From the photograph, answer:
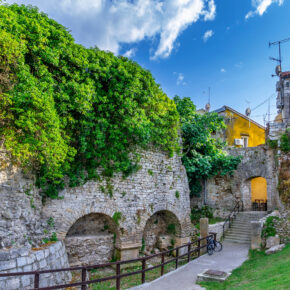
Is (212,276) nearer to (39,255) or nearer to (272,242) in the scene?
(272,242)

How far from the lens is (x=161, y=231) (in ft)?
45.0

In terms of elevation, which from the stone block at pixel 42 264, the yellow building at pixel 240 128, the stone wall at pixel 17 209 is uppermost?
the yellow building at pixel 240 128

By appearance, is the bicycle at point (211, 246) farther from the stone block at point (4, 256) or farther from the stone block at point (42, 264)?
the stone block at point (4, 256)

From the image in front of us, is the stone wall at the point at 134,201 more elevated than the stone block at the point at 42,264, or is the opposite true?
the stone wall at the point at 134,201

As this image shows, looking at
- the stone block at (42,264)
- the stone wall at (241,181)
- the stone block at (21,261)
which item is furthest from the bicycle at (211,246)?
the stone block at (21,261)

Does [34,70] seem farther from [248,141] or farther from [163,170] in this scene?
[248,141]

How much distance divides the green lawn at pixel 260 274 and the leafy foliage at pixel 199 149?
21.0ft

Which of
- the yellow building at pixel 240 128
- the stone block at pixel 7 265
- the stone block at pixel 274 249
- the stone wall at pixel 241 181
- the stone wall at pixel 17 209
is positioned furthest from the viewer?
the yellow building at pixel 240 128

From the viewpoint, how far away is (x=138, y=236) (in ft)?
37.6

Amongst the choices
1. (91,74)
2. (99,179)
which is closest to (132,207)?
(99,179)

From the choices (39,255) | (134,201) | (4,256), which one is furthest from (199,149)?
(4,256)

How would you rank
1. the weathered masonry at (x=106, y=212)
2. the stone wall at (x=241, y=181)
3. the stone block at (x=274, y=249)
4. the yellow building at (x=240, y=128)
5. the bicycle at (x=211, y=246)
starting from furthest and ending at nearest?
the yellow building at (x=240, y=128), the stone wall at (x=241, y=181), the bicycle at (x=211, y=246), the stone block at (x=274, y=249), the weathered masonry at (x=106, y=212)

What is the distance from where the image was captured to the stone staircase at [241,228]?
13.5 m

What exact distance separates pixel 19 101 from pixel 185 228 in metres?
10.6
